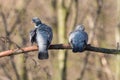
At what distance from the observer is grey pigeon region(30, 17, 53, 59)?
27.3 feet

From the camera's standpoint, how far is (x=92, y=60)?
21547 mm

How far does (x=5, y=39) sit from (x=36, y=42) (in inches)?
16.4

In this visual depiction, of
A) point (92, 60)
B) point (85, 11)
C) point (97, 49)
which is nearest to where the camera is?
point (97, 49)

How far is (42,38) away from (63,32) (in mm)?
6306

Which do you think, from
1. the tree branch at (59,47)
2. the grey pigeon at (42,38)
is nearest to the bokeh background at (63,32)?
the grey pigeon at (42,38)

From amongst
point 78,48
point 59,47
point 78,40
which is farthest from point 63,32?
point 59,47

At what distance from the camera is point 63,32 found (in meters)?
14.8

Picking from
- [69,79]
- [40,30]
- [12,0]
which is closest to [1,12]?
[12,0]

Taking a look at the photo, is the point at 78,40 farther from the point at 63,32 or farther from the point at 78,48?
the point at 63,32

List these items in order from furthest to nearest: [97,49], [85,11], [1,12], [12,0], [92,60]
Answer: [92,60] < [85,11] < [12,0] < [1,12] < [97,49]

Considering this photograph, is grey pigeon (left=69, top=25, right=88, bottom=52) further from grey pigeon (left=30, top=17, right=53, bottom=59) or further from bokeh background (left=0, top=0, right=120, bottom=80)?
bokeh background (left=0, top=0, right=120, bottom=80)

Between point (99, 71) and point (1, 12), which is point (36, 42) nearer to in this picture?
point (1, 12)

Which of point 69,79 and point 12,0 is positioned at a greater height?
point 12,0

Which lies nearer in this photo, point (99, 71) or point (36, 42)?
point (36, 42)
